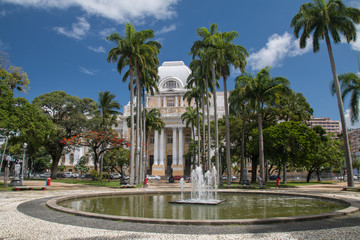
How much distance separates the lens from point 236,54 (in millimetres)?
27484

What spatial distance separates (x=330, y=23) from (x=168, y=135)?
156 feet

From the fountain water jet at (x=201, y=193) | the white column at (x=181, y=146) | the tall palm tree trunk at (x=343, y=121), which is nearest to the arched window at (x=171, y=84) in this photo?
the white column at (x=181, y=146)

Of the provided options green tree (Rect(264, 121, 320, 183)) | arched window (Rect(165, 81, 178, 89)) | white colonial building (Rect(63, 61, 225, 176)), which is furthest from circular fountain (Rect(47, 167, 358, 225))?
arched window (Rect(165, 81, 178, 89))

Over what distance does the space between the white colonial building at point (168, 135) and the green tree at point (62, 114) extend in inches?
906

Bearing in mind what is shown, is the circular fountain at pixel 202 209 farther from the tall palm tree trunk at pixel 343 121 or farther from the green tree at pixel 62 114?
the green tree at pixel 62 114

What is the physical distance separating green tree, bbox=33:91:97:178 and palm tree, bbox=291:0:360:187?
96.6ft

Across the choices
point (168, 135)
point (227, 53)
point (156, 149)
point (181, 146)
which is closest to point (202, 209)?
point (227, 53)

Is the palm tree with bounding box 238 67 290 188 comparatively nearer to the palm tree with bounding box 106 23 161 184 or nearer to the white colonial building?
the palm tree with bounding box 106 23 161 184

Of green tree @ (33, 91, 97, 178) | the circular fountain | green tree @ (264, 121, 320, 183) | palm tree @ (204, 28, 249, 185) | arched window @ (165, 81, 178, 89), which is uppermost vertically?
arched window @ (165, 81, 178, 89)

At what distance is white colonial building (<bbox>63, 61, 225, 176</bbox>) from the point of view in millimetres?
62125

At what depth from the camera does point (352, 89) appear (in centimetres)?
2653

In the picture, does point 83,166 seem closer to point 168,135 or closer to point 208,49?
point 168,135

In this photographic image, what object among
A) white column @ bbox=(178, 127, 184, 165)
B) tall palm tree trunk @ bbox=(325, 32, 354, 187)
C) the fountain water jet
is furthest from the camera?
white column @ bbox=(178, 127, 184, 165)

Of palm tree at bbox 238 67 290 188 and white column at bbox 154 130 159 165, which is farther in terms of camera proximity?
white column at bbox 154 130 159 165
